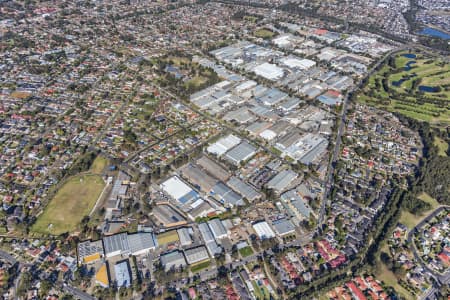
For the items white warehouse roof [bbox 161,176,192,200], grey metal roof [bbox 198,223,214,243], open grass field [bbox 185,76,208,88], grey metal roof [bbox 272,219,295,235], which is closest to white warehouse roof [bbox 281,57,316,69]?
open grass field [bbox 185,76,208,88]

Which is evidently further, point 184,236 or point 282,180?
point 282,180

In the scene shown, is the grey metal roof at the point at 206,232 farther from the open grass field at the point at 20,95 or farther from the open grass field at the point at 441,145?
the open grass field at the point at 20,95

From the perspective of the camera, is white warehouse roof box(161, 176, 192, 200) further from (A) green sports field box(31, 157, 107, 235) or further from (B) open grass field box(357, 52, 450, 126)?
(B) open grass field box(357, 52, 450, 126)

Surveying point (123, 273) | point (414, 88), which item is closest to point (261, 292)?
point (123, 273)

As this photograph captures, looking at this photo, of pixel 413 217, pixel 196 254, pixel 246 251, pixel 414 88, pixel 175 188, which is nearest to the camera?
pixel 196 254

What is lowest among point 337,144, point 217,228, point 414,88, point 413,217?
point 413,217

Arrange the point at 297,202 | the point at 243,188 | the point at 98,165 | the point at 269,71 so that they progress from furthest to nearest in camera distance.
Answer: the point at 269,71 → the point at 98,165 → the point at 243,188 → the point at 297,202

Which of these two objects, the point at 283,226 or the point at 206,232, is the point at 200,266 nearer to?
the point at 206,232

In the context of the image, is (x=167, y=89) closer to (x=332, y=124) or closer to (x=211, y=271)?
(x=332, y=124)
